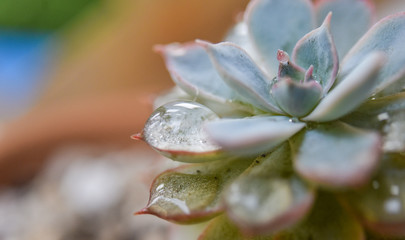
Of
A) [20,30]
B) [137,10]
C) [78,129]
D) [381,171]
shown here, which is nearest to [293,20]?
[381,171]

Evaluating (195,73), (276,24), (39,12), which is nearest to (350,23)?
(276,24)

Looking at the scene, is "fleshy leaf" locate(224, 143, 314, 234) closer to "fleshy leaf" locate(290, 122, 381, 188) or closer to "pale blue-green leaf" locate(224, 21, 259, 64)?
"fleshy leaf" locate(290, 122, 381, 188)

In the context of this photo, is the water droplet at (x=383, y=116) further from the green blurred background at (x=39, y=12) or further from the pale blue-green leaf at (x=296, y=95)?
the green blurred background at (x=39, y=12)

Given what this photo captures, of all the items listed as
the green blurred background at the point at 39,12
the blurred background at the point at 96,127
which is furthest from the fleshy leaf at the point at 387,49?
the green blurred background at the point at 39,12

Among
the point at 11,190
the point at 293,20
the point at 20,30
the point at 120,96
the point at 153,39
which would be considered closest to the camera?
the point at 293,20

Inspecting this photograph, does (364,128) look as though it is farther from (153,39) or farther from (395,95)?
(153,39)

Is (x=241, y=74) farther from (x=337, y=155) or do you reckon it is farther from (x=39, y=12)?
(x=39, y=12)
